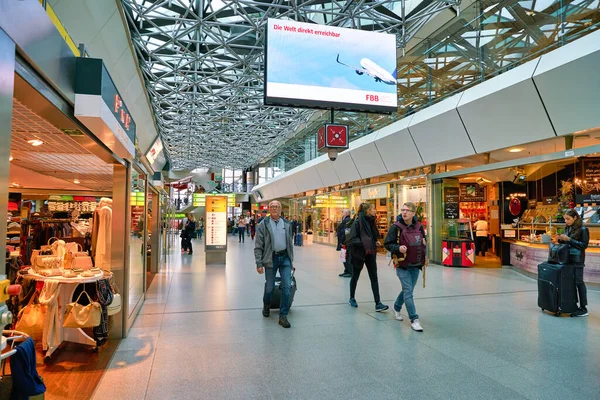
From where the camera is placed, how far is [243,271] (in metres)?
10.5

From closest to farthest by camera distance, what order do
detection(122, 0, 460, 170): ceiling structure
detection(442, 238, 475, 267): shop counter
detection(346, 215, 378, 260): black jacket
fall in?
detection(346, 215, 378, 260): black jacket < detection(442, 238, 475, 267): shop counter < detection(122, 0, 460, 170): ceiling structure

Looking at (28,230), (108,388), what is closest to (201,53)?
(28,230)

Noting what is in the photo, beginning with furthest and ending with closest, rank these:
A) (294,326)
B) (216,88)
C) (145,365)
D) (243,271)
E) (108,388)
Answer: (216,88)
(243,271)
(294,326)
(145,365)
(108,388)

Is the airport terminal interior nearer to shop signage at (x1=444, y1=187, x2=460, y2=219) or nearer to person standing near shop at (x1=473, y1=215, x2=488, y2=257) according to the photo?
shop signage at (x1=444, y1=187, x2=460, y2=219)

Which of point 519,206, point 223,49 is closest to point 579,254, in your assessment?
point 519,206

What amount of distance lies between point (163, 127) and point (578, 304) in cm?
3074

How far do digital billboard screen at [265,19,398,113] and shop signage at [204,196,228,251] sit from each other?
587 cm

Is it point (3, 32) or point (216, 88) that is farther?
point (216, 88)

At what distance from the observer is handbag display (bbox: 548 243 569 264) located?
5.67 meters

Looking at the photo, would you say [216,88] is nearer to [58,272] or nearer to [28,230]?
[28,230]

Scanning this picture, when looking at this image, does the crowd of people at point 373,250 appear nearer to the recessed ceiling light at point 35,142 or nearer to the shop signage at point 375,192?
the recessed ceiling light at point 35,142

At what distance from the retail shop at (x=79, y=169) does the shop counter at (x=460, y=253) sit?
862 cm

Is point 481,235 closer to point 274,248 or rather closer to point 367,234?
point 367,234

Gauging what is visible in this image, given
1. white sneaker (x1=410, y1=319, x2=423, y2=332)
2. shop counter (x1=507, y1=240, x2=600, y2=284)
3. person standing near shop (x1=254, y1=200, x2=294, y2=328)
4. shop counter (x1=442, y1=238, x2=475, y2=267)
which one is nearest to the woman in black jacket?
white sneaker (x1=410, y1=319, x2=423, y2=332)
